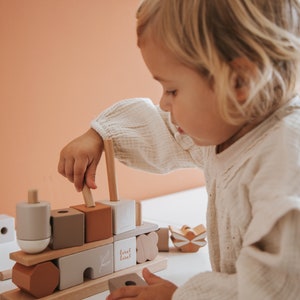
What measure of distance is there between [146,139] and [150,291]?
26 cm

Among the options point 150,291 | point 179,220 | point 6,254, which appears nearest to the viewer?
point 150,291

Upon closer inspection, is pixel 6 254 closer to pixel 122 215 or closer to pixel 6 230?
pixel 6 230

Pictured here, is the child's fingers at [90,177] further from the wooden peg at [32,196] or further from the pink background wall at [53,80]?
the pink background wall at [53,80]

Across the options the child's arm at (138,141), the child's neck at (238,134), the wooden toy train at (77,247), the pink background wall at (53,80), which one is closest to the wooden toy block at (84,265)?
the wooden toy train at (77,247)

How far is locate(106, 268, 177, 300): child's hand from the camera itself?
1.41 ft

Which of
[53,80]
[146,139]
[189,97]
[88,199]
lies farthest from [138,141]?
[53,80]

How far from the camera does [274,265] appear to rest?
1.11 feet

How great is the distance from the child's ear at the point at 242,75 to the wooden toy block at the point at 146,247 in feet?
0.99

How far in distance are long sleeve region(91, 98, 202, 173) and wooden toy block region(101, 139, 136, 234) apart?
0.10ft

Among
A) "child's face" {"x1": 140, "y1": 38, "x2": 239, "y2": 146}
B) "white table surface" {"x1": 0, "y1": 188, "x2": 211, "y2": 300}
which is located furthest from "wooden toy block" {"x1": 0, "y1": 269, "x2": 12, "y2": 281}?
"child's face" {"x1": 140, "y1": 38, "x2": 239, "y2": 146}

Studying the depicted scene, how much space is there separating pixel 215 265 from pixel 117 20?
84 cm

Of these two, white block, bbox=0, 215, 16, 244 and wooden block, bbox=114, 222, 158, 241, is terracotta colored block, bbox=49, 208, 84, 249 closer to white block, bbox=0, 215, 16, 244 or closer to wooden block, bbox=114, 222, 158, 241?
wooden block, bbox=114, 222, 158, 241

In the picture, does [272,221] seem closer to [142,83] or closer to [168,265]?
[168,265]

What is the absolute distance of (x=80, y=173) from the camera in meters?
0.58
